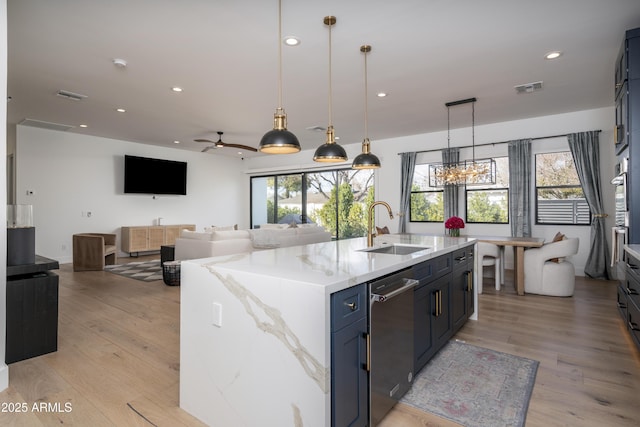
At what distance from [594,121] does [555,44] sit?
3175 mm

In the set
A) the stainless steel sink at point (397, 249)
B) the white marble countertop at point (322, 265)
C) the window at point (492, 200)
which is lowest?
the stainless steel sink at point (397, 249)

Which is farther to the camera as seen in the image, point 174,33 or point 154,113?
point 154,113

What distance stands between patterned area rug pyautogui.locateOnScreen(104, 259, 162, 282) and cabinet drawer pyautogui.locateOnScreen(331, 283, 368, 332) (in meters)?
4.80

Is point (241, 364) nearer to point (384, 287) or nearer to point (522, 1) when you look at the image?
point (384, 287)

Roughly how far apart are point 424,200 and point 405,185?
0.52 meters

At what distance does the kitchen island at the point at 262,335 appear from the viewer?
4.66 ft

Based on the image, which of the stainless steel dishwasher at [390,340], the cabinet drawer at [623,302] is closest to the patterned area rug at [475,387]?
the stainless steel dishwasher at [390,340]

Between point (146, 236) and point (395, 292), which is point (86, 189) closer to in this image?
point (146, 236)

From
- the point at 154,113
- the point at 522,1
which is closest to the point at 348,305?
the point at 522,1

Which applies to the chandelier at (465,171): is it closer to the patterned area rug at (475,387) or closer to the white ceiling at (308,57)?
the white ceiling at (308,57)

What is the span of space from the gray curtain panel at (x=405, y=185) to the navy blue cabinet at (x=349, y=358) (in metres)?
6.20

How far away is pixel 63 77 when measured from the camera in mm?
4191

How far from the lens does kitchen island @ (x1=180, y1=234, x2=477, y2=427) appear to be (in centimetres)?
142

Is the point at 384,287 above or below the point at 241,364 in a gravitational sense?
above
